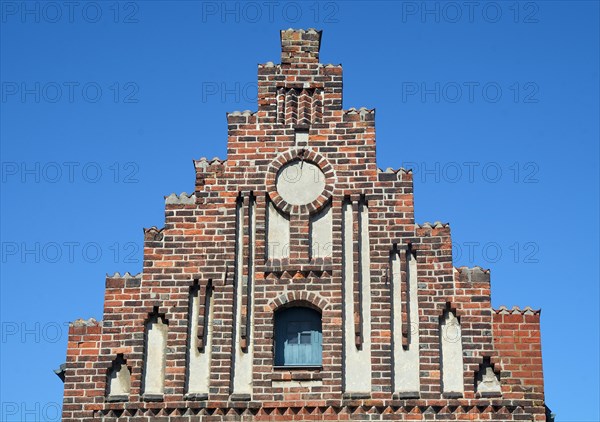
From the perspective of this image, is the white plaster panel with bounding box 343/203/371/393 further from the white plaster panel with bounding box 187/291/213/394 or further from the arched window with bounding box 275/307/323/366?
the white plaster panel with bounding box 187/291/213/394

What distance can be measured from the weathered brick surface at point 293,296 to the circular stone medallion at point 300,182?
0.49 ft

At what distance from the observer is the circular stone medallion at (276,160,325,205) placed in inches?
860

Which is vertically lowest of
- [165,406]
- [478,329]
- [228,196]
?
[165,406]

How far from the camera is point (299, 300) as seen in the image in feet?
68.8

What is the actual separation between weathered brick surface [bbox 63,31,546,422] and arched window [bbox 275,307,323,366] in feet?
0.77

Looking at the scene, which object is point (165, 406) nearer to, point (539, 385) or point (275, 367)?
point (275, 367)

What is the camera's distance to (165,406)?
20234mm

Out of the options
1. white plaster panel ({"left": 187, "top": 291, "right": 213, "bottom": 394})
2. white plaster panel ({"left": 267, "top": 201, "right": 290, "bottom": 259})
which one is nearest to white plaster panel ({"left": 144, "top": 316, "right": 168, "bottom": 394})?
white plaster panel ({"left": 187, "top": 291, "right": 213, "bottom": 394})

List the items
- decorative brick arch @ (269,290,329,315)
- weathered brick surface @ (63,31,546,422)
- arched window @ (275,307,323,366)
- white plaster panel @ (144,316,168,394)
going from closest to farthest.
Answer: weathered brick surface @ (63,31,546,422)
white plaster panel @ (144,316,168,394)
arched window @ (275,307,323,366)
decorative brick arch @ (269,290,329,315)

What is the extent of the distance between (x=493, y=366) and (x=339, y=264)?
122 inches

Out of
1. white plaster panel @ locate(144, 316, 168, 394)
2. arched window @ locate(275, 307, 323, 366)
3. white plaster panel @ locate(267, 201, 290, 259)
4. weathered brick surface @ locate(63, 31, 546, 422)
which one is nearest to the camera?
weathered brick surface @ locate(63, 31, 546, 422)

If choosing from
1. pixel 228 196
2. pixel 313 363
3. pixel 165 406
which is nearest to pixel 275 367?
pixel 313 363

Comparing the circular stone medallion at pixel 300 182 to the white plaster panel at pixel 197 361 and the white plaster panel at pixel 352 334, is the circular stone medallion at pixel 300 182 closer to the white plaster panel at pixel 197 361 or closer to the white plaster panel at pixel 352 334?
the white plaster panel at pixel 352 334

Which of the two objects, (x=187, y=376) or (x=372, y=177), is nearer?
(x=187, y=376)
